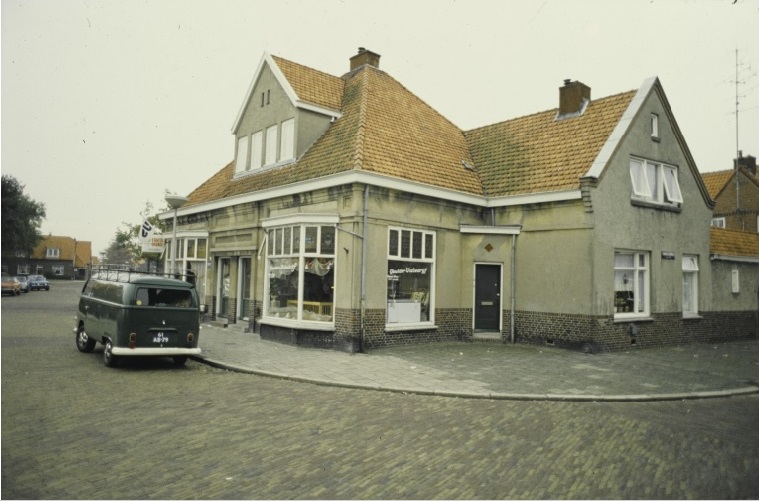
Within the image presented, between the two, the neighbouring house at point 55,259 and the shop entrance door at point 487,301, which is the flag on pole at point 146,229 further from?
the neighbouring house at point 55,259

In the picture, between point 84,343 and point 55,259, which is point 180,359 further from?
point 55,259

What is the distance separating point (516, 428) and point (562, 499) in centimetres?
233

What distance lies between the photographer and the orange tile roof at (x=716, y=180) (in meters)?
38.3

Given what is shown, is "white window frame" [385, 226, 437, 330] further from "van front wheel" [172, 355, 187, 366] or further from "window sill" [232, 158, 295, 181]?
"van front wheel" [172, 355, 187, 366]

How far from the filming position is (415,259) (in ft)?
49.0

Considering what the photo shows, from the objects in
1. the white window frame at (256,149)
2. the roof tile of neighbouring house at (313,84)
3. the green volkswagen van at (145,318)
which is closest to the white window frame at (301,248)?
the green volkswagen van at (145,318)

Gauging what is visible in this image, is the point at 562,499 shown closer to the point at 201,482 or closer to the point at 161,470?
the point at 201,482

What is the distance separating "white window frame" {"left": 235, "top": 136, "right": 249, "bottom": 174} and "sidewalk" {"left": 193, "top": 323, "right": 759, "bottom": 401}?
23.3 feet

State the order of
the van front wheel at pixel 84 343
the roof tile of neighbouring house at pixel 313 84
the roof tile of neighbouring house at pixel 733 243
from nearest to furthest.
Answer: the van front wheel at pixel 84 343
the roof tile of neighbouring house at pixel 313 84
the roof tile of neighbouring house at pixel 733 243

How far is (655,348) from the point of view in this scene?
1580 cm

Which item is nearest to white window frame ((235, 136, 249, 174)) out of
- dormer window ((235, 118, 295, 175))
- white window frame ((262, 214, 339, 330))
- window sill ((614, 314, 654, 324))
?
dormer window ((235, 118, 295, 175))

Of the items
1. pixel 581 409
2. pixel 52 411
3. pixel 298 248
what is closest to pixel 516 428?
pixel 581 409

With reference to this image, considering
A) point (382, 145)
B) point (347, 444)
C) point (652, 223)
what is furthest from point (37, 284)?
point (347, 444)

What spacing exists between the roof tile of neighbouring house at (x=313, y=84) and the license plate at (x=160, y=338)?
29.8 ft
